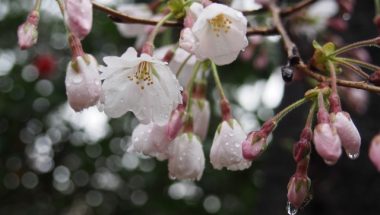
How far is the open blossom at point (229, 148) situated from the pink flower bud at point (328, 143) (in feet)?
0.58

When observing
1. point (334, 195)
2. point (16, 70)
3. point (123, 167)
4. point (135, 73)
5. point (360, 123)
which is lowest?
point (123, 167)

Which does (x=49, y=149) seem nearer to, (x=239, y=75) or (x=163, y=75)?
(x=239, y=75)

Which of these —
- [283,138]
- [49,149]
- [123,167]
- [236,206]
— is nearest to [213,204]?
[236,206]

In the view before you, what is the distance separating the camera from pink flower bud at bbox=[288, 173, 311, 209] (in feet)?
3.94

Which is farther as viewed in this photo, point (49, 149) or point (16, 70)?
point (49, 149)

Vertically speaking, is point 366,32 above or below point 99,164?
above

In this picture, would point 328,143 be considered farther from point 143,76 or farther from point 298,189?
point 143,76

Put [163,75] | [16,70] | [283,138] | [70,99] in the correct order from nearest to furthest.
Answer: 1. [70,99]
2. [163,75]
3. [283,138]
4. [16,70]

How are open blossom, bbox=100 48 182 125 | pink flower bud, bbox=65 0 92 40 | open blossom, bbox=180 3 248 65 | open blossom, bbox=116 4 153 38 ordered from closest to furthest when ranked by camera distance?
pink flower bud, bbox=65 0 92 40 → open blossom, bbox=180 3 248 65 → open blossom, bbox=100 48 182 125 → open blossom, bbox=116 4 153 38

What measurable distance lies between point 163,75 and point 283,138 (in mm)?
1559

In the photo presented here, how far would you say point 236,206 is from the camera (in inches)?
199

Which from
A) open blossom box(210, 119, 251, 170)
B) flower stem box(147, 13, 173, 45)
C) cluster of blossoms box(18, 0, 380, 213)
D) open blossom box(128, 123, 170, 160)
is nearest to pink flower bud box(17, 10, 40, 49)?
cluster of blossoms box(18, 0, 380, 213)

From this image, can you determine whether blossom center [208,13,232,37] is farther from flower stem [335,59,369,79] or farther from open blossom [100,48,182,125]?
flower stem [335,59,369,79]

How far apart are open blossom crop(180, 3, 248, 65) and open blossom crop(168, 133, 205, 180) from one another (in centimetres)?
22
